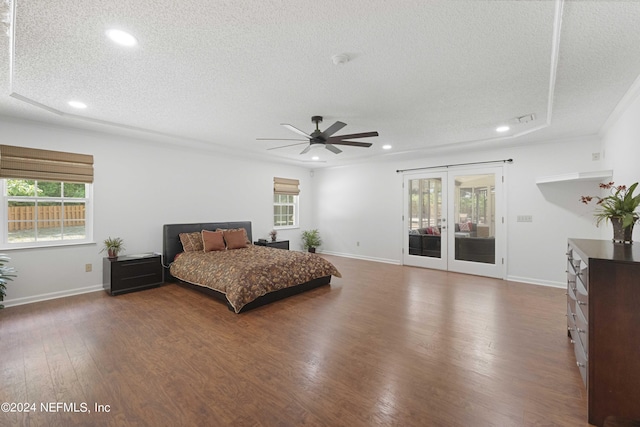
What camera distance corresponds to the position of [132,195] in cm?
493

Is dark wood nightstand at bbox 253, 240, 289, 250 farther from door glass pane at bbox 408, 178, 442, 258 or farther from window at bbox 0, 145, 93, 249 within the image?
window at bbox 0, 145, 93, 249

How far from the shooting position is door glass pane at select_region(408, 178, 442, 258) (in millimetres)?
6121

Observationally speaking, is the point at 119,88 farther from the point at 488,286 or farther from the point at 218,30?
the point at 488,286

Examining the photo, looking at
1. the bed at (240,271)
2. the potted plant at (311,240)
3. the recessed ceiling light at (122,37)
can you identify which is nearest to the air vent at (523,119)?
the bed at (240,271)

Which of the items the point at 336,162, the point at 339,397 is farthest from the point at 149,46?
the point at 336,162

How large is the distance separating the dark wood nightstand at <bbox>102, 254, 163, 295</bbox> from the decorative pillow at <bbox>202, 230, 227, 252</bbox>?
78 cm

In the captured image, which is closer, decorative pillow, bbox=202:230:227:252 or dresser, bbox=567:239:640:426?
dresser, bbox=567:239:640:426

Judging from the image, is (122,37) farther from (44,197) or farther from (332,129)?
(44,197)

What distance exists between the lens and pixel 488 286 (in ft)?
15.9

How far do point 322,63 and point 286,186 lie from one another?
535cm

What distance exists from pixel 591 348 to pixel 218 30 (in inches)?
127

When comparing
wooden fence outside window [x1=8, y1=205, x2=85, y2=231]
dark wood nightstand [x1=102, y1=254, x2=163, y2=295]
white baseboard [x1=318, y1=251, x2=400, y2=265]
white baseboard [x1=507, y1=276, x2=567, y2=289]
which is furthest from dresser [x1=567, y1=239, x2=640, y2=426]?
wooden fence outside window [x1=8, y1=205, x2=85, y2=231]

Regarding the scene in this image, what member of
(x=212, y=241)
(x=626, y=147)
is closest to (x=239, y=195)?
(x=212, y=241)

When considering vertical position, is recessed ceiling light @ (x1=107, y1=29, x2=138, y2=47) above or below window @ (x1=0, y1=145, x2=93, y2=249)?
above
